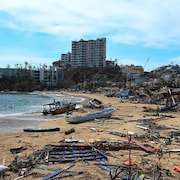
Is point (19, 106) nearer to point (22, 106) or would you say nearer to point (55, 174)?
point (22, 106)

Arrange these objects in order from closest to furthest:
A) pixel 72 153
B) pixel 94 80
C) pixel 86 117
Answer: pixel 72 153 < pixel 86 117 < pixel 94 80

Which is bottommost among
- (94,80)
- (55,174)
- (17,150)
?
(17,150)

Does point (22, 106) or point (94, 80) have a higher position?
point (94, 80)

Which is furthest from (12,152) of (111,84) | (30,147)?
(111,84)

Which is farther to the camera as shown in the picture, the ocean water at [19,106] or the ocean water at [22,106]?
the ocean water at [19,106]

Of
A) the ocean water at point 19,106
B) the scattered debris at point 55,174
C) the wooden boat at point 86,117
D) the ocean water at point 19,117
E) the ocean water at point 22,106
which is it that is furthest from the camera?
the ocean water at point 19,106

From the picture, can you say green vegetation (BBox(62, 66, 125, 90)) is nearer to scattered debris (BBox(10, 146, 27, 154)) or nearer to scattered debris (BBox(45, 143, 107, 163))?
scattered debris (BBox(10, 146, 27, 154))

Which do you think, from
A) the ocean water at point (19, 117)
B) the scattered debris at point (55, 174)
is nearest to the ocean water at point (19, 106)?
the ocean water at point (19, 117)

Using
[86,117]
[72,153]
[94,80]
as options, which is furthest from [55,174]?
[94,80]

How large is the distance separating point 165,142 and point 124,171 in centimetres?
773

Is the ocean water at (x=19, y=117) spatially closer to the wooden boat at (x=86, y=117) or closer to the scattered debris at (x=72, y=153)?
A: the wooden boat at (x=86, y=117)

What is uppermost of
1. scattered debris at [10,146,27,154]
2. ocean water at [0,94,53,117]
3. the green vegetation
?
the green vegetation

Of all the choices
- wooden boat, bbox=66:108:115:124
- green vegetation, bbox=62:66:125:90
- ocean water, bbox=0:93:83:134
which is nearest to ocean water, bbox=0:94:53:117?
ocean water, bbox=0:93:83:134

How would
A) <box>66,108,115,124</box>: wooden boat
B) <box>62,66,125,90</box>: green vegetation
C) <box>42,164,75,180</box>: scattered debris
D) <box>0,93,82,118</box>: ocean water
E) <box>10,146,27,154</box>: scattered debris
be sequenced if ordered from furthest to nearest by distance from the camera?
A: <box>62,66,125,90</box>: green vegetation < <box>0,93,82,118</box>: ocean water < <box>66,108,115,124</box>: wooden boat < <box>10,146,27,154</box>: scattered debris < <box>42,164,75,180</box>: scattered debris
